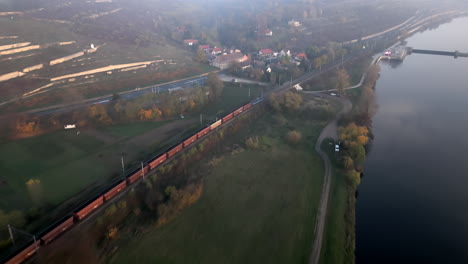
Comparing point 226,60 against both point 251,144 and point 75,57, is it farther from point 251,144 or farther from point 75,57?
point 251,144

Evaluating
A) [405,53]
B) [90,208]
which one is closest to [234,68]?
[90,208]

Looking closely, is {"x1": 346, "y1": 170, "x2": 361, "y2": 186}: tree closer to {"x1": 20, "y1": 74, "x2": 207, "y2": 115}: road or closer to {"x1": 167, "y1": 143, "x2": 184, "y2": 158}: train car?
{"x1": 167, "y1": 143, "x2": 184, "y2": 158}: train car

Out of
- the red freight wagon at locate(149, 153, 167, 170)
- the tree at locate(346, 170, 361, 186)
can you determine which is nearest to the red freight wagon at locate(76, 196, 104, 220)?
the red freight wagon at locate(149, 153, 167, 170)

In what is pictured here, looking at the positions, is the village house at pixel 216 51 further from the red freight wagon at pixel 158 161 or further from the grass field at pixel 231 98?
the red freight wagon at pixel 158 161

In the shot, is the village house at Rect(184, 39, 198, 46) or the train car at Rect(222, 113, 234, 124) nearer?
the train car at Rect(222, 113, 234, 124)

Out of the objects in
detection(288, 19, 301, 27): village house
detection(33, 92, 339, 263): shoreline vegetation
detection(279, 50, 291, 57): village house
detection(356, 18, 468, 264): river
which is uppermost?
detection(288, 19, 301, 27): village house

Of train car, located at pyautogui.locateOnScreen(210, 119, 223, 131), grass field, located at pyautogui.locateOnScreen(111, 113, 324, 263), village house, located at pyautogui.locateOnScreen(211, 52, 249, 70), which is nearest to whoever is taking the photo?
grass field, located at pyautogui.locateOnScreen(111, 113, 324, 263)
